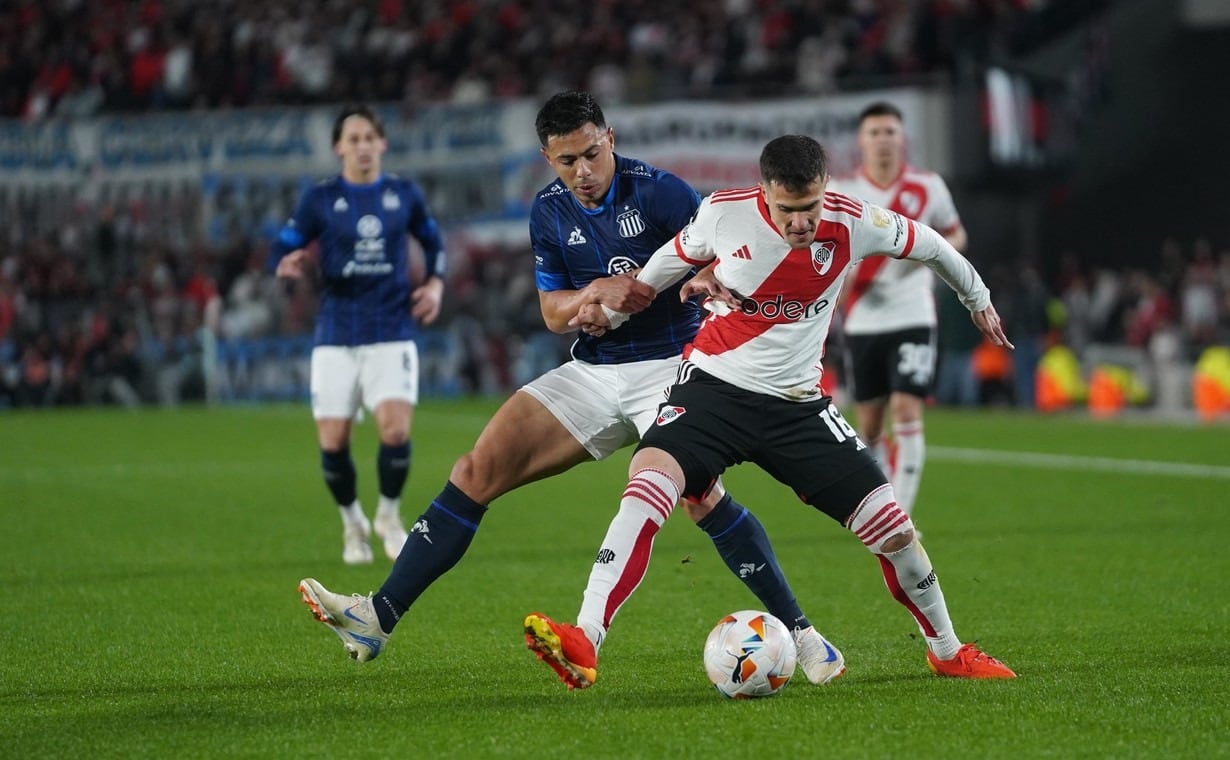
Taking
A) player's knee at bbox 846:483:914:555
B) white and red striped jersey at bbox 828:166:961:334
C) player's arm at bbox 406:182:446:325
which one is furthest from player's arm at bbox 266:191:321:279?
player's knee at bbox 846:483:914:555

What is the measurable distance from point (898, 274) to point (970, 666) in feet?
14.7

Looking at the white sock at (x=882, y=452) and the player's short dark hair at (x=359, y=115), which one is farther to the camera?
the white sock at (x=882, y=452)

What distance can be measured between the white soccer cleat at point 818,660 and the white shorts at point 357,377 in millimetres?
4390

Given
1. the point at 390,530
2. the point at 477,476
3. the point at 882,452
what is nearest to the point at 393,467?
the point at 390,530

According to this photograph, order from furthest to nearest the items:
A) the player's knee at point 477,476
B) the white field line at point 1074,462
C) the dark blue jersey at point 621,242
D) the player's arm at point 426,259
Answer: the white field line at point 1074,462, the player's arm at point 426,259, the dark blue jersey at point 621,242, the player's knee at point 477,476

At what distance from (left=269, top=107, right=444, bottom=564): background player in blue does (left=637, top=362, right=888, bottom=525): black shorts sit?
14.0 ft

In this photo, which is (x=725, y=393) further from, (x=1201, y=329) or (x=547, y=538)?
(x=1201, y=329)

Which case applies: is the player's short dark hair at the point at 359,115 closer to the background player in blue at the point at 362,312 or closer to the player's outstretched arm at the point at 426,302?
the background player in blue at the point at 362,312

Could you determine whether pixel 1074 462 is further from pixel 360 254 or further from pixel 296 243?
pixel 296 243

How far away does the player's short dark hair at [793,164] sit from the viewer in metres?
5.50

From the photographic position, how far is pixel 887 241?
229 inches

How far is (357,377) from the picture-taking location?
32.5ft

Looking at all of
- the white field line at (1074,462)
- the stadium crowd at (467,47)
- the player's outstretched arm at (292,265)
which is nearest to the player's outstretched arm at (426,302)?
the player's outstretched arm at (292,265)

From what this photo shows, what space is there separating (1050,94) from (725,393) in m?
18.9
